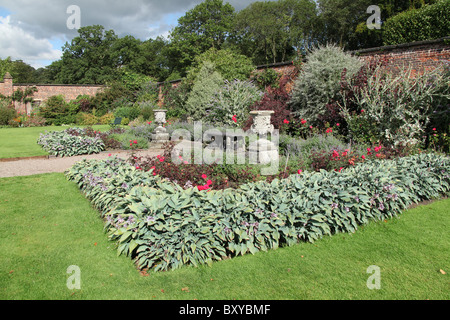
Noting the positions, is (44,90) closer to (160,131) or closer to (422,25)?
(160,131)

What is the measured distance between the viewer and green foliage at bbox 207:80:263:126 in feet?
34.9

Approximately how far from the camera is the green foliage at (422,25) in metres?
11.0

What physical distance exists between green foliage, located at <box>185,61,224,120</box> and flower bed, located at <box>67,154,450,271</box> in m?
9.04

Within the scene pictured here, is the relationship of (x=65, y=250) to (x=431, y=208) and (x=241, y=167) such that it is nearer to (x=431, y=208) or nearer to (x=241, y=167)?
(x=241, y=167)

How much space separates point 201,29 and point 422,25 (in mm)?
24073

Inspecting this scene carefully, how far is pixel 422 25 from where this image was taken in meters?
11.5

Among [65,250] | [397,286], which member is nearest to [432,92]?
[397,286]

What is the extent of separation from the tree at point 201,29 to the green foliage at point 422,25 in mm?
21278

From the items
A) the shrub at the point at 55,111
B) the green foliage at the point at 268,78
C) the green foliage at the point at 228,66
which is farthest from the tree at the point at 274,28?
the green foliage at the point at 268,78

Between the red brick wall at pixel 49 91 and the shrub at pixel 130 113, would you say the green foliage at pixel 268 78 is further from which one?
the red brick wall at pixel 49 91

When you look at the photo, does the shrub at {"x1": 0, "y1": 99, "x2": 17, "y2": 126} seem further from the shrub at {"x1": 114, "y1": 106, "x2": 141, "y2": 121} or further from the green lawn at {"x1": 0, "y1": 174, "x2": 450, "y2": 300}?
the green lawn at {"x1": 0, "y1": 174, "x2": 450, "y2": 300}

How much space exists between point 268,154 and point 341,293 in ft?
13.3

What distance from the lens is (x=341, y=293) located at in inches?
108
